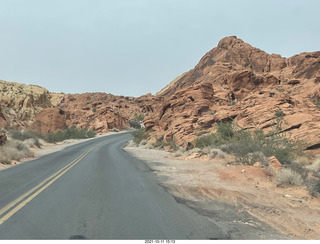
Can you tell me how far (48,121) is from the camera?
2192 inches

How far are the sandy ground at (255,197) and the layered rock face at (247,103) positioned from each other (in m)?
7.19

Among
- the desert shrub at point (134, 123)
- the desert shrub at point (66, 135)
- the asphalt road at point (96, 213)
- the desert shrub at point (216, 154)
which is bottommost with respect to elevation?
the desert shrub at point (216, 154)

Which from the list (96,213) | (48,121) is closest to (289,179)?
(96,213)

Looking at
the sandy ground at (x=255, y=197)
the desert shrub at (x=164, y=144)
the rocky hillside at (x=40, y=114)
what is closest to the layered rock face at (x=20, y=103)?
the rocky hillside at (x=40, y=114)

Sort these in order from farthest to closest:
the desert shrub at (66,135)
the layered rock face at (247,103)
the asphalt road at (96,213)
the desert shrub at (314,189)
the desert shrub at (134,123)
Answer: the desert shrub at (134,123) < the desert shrub at (66,135) < the layered rock face at (247,103) < the desert shrub at (314,189) < the asphalt road at (96,213)

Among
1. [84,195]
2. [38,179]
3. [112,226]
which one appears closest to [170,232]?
[112,226]

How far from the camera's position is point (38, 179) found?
10070 millimetres

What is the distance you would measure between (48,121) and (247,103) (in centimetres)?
4377

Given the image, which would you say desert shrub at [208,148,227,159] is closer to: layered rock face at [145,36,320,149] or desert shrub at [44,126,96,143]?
layered rock face at [145,36,320,149]

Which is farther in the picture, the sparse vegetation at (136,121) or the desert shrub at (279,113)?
the sparse vegetation at (136,121)

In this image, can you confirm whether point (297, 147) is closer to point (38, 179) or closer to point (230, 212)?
Answer: point (230, 212)

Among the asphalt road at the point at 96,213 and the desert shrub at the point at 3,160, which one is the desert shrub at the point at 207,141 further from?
the desert shrub at the point at 3,160

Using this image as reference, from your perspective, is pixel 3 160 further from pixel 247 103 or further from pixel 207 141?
pixel 247 103

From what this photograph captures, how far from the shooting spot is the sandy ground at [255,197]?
552cm
